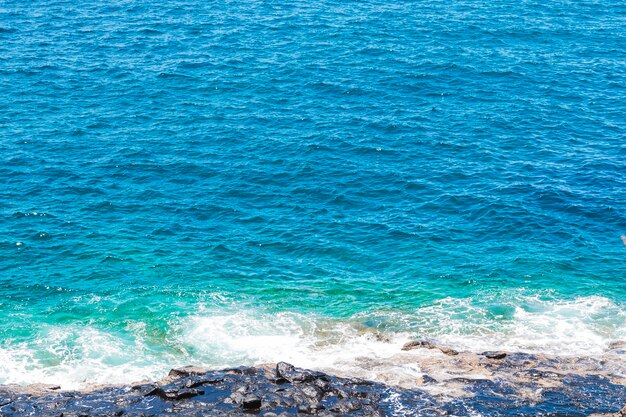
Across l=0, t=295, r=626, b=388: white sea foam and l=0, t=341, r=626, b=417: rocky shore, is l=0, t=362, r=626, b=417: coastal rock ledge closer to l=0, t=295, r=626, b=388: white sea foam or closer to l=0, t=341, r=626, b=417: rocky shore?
l=0, t=341, r=626, b=417: rocky shore

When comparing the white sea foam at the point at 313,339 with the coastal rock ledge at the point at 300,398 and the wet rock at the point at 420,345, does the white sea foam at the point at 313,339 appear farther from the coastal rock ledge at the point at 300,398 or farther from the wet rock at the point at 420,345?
the coastal rock ledge at the point at 300,398

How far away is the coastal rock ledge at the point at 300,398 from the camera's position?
1695 inches

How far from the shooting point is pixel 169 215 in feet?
229

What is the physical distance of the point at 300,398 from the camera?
144ft

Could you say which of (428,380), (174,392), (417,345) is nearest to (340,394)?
(428,380)

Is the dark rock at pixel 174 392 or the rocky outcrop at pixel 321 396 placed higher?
the dark rock at pixel 174 392

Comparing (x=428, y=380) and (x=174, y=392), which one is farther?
(x=428, y=380)

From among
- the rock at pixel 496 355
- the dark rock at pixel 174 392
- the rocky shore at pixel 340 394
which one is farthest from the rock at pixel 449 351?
the dark rock at pixel 174 392

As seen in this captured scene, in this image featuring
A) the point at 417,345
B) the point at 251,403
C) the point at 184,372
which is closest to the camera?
the point at 251,403

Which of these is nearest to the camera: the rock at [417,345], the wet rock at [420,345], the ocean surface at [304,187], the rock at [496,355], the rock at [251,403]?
the rock at [251,403]

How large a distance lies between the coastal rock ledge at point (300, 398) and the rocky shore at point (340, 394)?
0.05 metres

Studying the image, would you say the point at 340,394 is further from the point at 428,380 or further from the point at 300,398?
the point at 428,380

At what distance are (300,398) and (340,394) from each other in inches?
94.5

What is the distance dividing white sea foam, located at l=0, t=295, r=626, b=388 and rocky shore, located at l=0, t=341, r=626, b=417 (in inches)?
161
